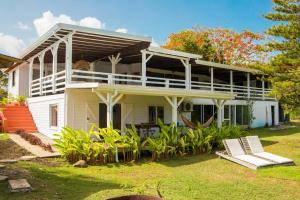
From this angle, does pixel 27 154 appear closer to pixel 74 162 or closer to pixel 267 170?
pixel 74 162

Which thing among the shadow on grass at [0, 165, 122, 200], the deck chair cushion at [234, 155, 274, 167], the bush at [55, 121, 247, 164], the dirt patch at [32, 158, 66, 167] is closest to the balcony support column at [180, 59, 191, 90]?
the bush at [55, 121, 247, 164]

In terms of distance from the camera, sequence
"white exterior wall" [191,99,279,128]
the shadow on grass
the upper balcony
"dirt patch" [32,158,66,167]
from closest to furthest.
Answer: the shadow on grass, "dirt patch" [32,158,66,167], the upper balcony, "white exterior wall" [191,99,279,128]

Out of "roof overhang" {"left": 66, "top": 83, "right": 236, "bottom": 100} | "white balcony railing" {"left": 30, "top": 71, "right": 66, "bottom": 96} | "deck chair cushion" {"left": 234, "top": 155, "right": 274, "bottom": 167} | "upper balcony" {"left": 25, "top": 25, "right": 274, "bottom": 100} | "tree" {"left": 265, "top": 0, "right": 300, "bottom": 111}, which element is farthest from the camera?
"tree" {"left": 265, "top": 0, "right": 300, "bottom": 111}

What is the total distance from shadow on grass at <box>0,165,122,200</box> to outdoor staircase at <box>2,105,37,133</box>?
893cm

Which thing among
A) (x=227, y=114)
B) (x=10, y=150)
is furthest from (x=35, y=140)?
(x=227, y=114)

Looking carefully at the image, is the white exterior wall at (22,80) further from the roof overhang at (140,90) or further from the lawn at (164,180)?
the lawn at (164,180)

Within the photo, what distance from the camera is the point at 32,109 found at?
20.0 meters

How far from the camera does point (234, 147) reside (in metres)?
13.5

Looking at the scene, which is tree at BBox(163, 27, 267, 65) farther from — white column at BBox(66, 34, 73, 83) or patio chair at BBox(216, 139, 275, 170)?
patio chair at BBox(216, 139, 275, 170)

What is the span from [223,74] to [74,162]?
20634 millimetres

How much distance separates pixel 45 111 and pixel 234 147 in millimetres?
10406

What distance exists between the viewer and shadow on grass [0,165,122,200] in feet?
24.1

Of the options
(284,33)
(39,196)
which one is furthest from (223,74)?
(39,196)

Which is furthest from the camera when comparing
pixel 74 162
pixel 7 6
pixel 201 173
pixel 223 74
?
pixel 223 74
